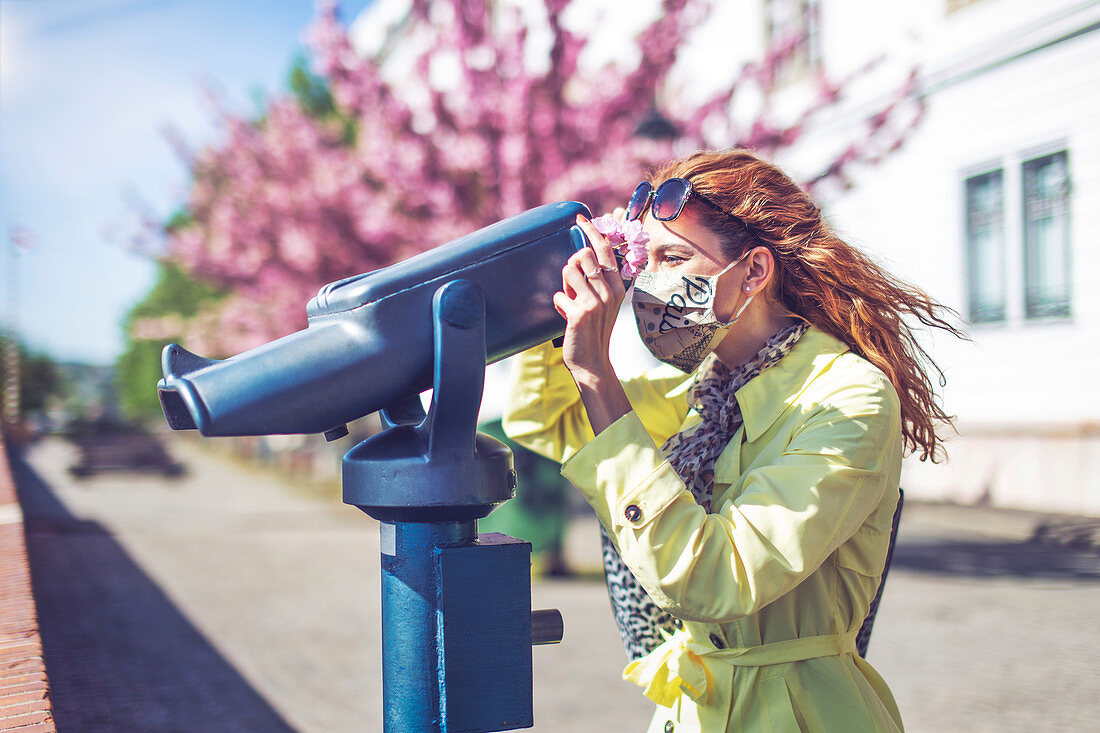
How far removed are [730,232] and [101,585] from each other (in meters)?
7.24

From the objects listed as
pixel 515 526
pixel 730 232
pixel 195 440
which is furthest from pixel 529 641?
pixel 195 440

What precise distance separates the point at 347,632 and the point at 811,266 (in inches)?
210

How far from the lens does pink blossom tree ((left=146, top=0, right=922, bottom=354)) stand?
865cm

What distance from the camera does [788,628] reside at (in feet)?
5.49

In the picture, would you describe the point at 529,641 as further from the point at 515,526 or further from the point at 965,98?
the point at 965,98

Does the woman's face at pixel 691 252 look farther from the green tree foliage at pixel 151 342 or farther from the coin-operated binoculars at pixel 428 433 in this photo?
the green tree foliage at pixel 151 342

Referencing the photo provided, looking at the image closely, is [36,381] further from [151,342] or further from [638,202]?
[638,202]

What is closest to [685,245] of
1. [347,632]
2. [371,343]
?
[371,343]

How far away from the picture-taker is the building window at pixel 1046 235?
1020 centimetres

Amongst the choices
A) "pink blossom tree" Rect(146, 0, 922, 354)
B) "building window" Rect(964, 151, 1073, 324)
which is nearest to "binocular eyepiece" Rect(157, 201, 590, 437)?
"pink blossom tree" Rect(146, 0, 922, 354)

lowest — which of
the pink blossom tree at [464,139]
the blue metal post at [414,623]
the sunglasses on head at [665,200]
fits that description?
the blue metal post at [414,623]

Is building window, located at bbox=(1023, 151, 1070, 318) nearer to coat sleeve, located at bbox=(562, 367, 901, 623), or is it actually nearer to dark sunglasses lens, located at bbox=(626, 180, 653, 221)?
dark sunglasses lens, located at bbox=(626, 180, 653, 221)

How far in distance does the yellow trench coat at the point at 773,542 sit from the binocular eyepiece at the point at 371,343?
0.28 meters

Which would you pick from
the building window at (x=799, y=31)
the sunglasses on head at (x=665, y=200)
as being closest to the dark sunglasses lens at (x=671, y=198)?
the sunglasses on head at (x=665, y=200)
